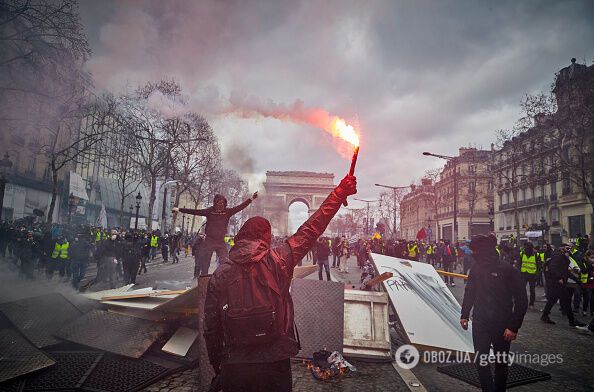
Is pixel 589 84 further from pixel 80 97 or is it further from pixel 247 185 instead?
pixel 247 185

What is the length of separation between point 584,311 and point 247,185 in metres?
52.5

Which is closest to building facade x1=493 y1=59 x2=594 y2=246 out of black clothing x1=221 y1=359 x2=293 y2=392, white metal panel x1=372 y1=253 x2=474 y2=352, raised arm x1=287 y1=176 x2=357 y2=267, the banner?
white metal panel x1=372 y1=253 x2=474 y2=352

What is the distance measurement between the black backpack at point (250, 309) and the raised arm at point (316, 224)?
34cm

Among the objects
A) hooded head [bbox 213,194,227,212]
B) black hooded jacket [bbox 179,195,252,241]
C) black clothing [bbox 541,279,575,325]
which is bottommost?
black clothing [bbox 541,279,575,325]

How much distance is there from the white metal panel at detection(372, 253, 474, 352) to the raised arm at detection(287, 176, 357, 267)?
3338 mm

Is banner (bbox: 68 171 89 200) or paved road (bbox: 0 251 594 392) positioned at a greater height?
banner (bbox: 68 171 89 200)

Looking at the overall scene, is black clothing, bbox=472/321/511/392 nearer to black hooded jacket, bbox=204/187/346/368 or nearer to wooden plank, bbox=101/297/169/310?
black hooded jacket, bbox=204/187/346/368

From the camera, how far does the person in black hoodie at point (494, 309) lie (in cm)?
357

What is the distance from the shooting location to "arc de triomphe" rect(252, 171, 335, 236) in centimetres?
6712

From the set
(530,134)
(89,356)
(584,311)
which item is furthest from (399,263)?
(530,134)

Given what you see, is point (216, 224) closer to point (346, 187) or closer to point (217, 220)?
point (217, 220)

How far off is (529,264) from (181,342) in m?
10.1

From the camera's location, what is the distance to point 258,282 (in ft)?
6.91

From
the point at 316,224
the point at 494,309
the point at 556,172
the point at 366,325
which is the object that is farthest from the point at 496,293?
the point at 556,172
